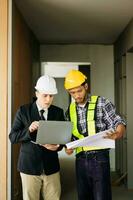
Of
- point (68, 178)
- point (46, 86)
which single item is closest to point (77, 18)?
point (46, 86)

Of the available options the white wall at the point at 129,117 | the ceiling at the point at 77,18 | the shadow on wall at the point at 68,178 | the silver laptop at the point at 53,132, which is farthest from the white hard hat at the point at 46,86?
the white wall at the point at 129,117

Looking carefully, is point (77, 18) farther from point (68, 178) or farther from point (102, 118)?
point (68, 178)

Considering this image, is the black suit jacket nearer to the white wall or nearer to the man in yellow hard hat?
the man in yellow hard hat

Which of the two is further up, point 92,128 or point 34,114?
point 34,114

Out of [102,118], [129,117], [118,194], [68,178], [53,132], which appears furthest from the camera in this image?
[68,178]

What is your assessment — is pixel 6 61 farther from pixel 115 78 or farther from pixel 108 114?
pixel 115 78

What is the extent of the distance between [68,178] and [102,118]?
11.0 feet

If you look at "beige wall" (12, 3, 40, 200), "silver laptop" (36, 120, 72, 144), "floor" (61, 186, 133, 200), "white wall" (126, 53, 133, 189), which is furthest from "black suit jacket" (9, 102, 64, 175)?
"white wall" (126, 53, 133, 189)

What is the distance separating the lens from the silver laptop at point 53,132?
2004mm

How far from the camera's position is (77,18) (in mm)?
4324

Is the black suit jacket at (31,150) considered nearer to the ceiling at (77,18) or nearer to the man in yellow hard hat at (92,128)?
the man in yellow hard hat at (92,128)

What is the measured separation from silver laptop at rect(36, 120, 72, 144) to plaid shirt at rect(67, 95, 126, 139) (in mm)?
194

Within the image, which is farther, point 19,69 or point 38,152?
point 19,69

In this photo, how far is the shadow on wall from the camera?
4.40 meters
